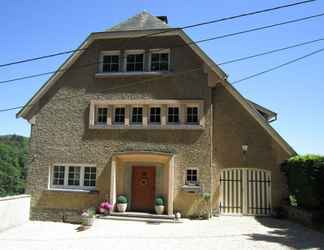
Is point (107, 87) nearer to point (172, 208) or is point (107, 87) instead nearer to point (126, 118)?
point (126, 118)

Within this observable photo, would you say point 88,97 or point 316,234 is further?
point 88,97

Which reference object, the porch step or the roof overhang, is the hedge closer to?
the roof overhang

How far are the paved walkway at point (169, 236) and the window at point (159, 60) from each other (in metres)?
7.55

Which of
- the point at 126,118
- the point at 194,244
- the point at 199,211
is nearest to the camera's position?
the point at 194,244

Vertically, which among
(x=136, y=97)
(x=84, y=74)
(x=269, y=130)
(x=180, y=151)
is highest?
(x=84, y=74)

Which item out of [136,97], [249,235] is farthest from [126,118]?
[249,235]

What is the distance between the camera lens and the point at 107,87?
1630cm

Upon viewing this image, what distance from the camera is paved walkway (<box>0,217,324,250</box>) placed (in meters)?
9.94

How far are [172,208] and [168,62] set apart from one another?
7.16 m

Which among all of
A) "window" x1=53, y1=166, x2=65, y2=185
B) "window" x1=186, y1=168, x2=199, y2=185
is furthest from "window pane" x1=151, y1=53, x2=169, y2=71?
"window" x1=53, y1=166, x2=65, y2=185

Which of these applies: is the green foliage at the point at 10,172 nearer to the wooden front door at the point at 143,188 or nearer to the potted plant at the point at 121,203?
the wooden front door at the point at 143,188

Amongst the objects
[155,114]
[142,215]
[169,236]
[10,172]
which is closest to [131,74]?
[155,114]

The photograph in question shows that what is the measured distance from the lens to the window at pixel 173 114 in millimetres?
15680

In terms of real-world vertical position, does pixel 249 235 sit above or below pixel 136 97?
below
